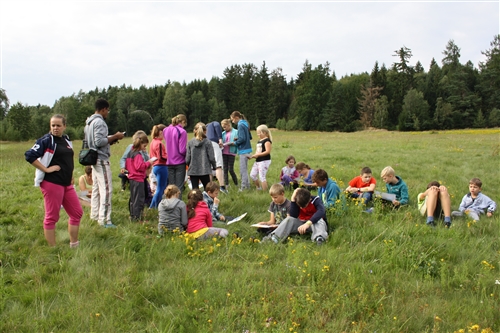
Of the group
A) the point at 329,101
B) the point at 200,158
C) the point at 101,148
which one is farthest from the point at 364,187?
the point at 329,101

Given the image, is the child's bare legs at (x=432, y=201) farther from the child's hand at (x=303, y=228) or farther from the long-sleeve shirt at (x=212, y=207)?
the long-sleeve shirt at (x=212, y=207)

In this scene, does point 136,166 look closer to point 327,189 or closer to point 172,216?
point 172,216

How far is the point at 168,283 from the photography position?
159 inches

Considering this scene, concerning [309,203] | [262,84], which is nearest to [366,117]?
[262,84]

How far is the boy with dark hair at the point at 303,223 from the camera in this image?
5.45 metres

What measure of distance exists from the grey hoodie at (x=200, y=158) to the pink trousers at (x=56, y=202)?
2869mm

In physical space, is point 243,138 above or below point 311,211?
above

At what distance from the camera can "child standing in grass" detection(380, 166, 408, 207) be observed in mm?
7125

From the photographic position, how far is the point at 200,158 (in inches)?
300

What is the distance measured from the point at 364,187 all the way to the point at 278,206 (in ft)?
7.77

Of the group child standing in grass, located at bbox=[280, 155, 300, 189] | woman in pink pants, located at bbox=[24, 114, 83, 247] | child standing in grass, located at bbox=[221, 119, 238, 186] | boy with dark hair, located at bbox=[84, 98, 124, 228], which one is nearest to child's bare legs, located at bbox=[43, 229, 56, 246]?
woman in pink pants, located at bbox=[24, 114, 83, 247]

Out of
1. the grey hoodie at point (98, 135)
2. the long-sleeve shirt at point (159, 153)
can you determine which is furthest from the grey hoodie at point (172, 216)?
the long-sleeve shirt at point (159, 153)

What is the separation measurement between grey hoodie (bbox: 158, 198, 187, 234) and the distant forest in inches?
2080

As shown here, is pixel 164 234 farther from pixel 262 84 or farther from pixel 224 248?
pixel 262 84
